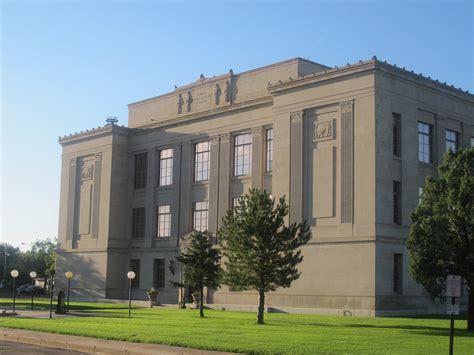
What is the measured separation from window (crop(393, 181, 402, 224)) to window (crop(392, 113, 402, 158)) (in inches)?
80.0

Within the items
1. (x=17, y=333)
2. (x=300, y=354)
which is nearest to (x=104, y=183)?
(x=17, y=333)

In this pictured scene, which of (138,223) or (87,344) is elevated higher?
(138,223)

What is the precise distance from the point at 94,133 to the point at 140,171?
6518 mm

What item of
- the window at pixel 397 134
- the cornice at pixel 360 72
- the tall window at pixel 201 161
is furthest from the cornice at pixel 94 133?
the window at pixel 397 134

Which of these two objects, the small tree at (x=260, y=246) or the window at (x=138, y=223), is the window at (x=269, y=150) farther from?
the small tree at (x=260, y=246)

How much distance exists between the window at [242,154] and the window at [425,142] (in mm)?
13738

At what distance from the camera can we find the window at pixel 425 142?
154 ft

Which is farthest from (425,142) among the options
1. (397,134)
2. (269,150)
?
(269,150)

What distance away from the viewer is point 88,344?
22.7 m

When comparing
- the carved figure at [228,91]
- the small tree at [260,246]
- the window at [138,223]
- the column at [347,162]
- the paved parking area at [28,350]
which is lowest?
Result: the paved parking area at [28,350]

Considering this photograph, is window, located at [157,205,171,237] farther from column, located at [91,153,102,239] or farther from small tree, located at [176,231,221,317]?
small tree, located at [176,231,221,317]

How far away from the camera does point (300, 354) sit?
18875mm

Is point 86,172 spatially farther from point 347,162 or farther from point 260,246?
point 260,246

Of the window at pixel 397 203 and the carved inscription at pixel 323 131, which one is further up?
the carved inscription at pixel 323 131
